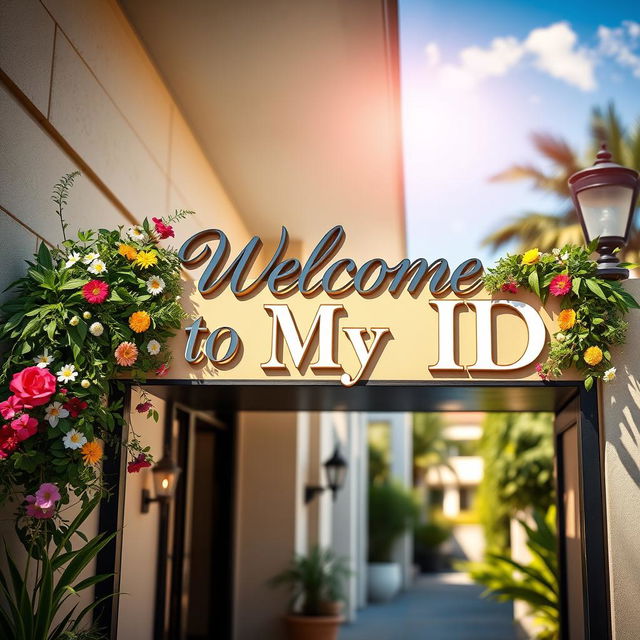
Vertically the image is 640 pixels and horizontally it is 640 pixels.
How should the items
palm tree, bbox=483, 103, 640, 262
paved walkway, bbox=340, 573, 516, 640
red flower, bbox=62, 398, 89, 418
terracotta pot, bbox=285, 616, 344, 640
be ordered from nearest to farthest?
red flower, bbox=62, 398, 89, 418
terracotta pot, bbox=285, 616, 344, 640
paved walkway, bbox=340, 573, 516, 640
palm tree, bbox=483, 103, 640, 262

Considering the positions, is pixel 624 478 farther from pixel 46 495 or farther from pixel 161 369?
pixel 46 495

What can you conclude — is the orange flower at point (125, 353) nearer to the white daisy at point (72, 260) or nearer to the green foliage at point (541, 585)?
the white daisy at point (72, 260)

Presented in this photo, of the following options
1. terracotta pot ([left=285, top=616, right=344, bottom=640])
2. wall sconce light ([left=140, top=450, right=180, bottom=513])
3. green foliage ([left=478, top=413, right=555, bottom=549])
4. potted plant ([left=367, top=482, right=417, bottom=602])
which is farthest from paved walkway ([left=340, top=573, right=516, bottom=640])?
wall sconce light ([left=140, top=450, right=180, bottom=513])

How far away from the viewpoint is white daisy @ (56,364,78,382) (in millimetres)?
4324

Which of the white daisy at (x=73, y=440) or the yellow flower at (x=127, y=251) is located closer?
the white daisy at (x=73, y=440)

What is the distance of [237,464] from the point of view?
33.6 feet

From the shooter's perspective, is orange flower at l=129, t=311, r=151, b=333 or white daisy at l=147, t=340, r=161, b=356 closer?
orange flower at l=129, t=311, r=151, b=333

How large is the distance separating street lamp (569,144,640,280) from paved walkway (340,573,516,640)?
8.42 metres

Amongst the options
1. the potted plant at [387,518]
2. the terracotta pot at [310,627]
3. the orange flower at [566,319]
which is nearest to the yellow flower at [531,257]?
the orange flower at [566,319]

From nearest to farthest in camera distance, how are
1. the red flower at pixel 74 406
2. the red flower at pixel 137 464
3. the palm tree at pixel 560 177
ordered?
1. the red flower at pixel 74 406
2. the red flower at pixel 137 464
3. the palm tree at pixel 560 177

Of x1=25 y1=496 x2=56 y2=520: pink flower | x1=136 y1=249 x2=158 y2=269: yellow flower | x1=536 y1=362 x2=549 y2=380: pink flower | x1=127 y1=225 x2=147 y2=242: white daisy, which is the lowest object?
x1=25 y1=496 x2=56 y2=520: pink flower

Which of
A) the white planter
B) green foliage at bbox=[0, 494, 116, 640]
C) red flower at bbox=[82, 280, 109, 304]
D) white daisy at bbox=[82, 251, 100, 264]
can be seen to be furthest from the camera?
the white planter

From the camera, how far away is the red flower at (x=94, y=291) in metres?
4.47

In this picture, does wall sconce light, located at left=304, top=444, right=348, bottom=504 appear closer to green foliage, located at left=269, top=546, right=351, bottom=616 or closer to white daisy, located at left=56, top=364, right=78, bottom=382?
green foliage, located at left=269, top=546, right=351, bottom=616
